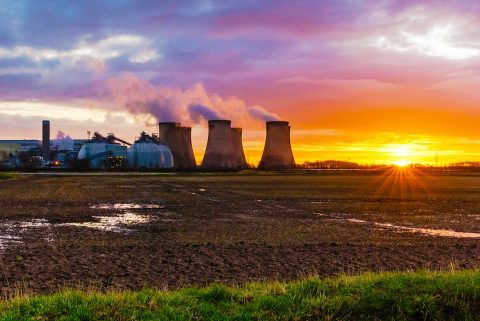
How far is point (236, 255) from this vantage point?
15.0 metres

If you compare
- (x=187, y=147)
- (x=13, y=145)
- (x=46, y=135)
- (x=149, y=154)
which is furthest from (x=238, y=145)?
(x=13, y=145)

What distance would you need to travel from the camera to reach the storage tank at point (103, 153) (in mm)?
122562

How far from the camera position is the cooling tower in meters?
112

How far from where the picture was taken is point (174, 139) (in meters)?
127

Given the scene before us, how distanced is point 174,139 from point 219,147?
17309 mm

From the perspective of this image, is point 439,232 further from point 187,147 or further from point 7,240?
point 187,147

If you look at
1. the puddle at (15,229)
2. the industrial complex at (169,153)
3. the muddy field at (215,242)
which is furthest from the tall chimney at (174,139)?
the puddle at (15,229)

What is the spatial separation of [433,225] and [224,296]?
15134 mm

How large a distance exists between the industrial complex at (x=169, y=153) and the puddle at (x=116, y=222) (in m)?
85.9

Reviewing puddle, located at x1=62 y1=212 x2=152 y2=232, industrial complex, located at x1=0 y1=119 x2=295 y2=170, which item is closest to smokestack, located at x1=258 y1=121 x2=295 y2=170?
industrial complex, located at x1=0 y1=119 x2=295 y2=170

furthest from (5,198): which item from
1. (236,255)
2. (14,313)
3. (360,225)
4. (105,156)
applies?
(105,156)

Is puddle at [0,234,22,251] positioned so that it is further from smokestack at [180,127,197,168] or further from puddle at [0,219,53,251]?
smokestack at [180,127,197,168]

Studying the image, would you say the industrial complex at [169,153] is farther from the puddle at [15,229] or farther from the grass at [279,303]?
the grass at [279,303]

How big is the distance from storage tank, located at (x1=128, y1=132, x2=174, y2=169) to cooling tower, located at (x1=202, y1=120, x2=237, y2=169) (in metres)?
10.8
